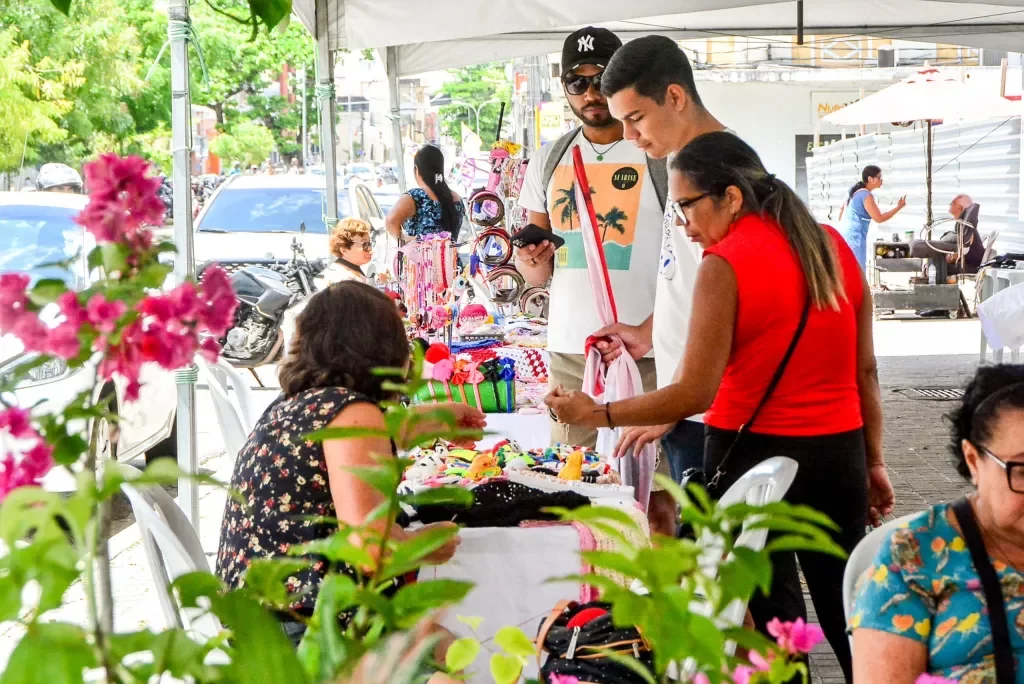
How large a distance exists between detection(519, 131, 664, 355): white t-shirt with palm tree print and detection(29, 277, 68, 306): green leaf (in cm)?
294

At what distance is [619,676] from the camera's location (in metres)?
2.31

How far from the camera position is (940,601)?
1930 millimetres

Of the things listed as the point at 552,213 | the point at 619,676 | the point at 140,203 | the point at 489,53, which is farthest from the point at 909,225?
the point at 140,203

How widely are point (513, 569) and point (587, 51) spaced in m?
1.76

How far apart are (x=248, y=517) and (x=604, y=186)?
1.72 meters

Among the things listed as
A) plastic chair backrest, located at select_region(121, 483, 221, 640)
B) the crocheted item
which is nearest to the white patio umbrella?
the crocheted item

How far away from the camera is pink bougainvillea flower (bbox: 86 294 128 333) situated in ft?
2.69

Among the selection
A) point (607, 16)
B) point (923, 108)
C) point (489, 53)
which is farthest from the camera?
point (923, 108)

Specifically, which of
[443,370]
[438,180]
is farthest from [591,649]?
[438,180]

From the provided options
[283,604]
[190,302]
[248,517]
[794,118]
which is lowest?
[248,517]

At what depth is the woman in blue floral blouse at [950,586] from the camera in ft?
6.23

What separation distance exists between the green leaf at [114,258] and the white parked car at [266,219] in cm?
1081

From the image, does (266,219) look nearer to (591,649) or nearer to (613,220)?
(613,220)

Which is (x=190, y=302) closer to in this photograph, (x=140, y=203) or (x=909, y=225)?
(x=140, y=203)
